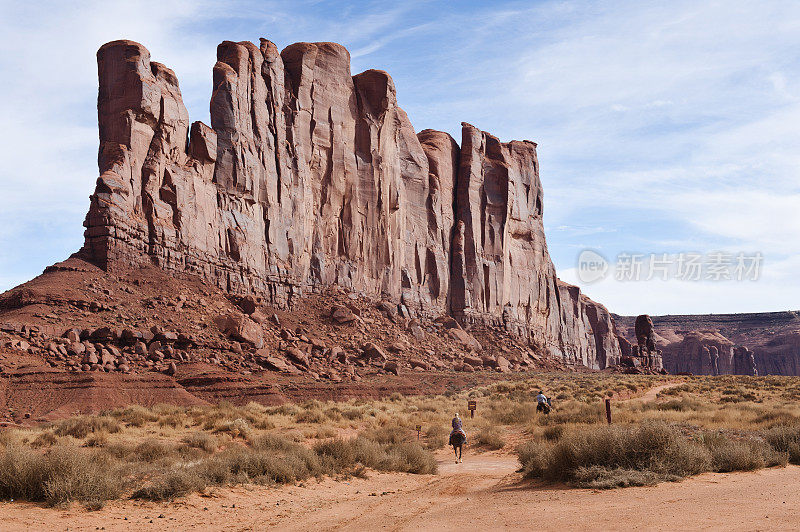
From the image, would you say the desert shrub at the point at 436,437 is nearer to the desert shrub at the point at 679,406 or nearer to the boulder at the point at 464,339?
the desert shrub at the point at 679,406

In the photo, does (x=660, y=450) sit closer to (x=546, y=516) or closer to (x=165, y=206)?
(x=546, y=516)

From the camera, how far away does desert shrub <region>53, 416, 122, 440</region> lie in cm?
1964

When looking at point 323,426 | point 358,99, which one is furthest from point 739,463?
point 358,99

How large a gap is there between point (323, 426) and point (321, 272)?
33.5 meters

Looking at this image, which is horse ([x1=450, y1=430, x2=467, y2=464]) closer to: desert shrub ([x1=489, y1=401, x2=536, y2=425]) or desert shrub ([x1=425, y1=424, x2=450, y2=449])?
desert shrub ([x1=425, y1=424, x2=450, y2=449])

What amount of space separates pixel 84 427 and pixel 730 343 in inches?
5459

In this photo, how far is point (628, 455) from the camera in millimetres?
11883

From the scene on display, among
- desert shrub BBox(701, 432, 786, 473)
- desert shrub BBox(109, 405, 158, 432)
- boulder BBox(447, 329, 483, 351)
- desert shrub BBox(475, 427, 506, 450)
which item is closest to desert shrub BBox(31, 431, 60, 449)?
desert shrub BBox(109, 405, 158, 432)

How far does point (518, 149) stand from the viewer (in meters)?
89.9

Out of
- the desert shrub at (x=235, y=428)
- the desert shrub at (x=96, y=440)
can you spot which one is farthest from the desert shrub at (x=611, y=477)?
the desert shrub at (x=96, y=440)

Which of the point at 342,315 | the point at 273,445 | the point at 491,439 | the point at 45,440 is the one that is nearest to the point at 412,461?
the point at 273,445

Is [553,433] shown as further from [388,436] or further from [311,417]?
[311,417]

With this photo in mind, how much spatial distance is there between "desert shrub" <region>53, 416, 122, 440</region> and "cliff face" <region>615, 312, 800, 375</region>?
122090mm

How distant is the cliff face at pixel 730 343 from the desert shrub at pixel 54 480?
129 m
